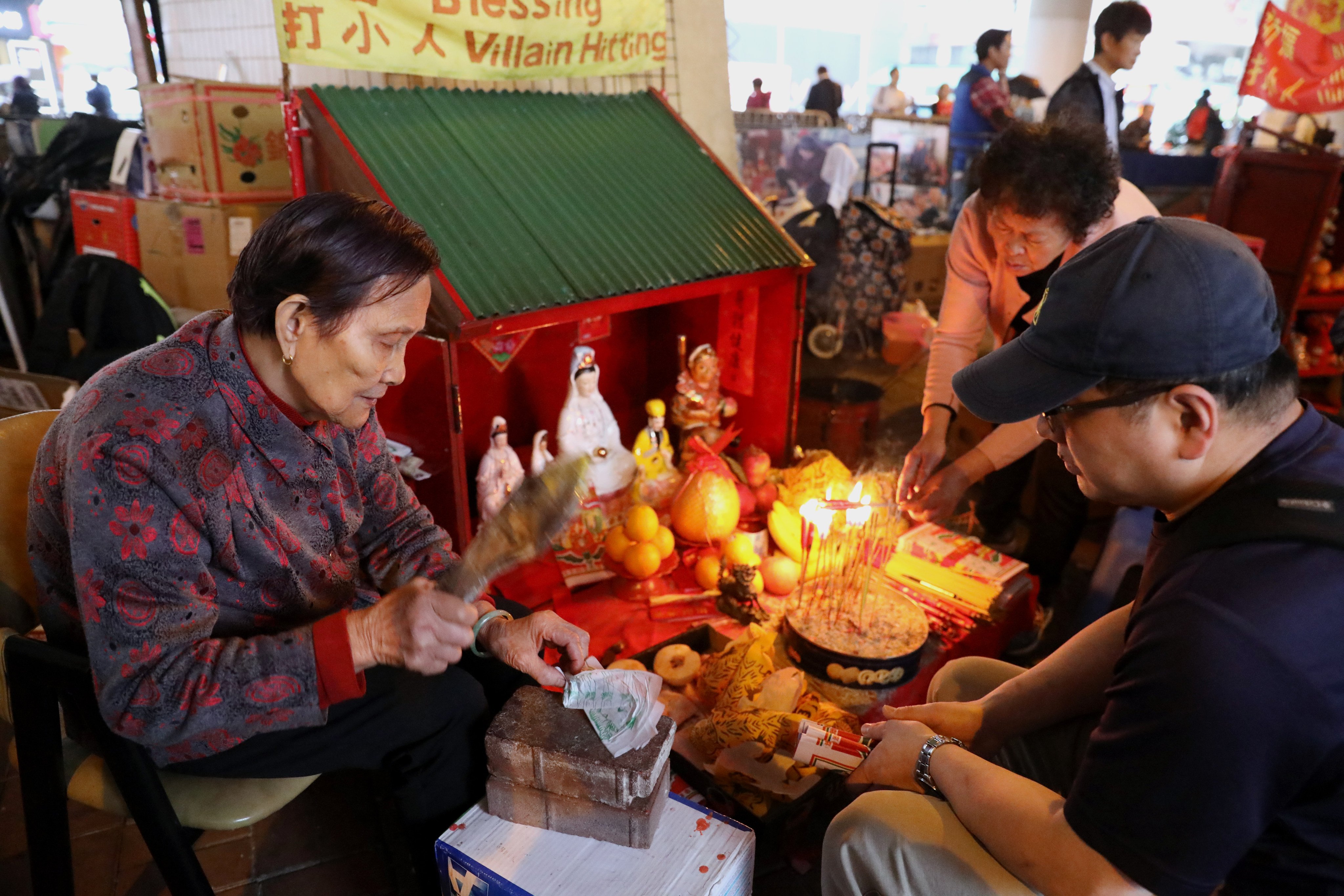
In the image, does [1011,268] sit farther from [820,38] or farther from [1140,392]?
[820,38]

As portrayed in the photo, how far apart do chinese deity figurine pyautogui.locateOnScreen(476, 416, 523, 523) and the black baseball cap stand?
1.86 meters

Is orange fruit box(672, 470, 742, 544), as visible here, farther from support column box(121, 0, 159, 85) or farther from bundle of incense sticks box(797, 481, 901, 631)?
support column box(121, 0, 159, 85)

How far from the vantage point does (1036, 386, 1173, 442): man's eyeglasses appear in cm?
115

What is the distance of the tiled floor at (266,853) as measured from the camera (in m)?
2.09

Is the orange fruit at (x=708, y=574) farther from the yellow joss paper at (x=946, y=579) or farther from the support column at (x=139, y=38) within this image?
the support column at (x=139, y=38)

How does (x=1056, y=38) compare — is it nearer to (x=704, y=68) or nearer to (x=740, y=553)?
(x=704, y=68)

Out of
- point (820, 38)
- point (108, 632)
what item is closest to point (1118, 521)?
point (108, 632)

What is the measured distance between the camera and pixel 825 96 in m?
10.8

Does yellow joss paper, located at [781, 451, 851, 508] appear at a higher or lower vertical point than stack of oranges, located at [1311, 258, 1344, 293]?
lower

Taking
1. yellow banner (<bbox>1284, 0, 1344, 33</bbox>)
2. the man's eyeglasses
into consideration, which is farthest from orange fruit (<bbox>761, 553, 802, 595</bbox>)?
yellow banner (<bbox>1284, 0, 1344, 33</bbox>)

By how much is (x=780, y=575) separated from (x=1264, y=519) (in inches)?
72.6

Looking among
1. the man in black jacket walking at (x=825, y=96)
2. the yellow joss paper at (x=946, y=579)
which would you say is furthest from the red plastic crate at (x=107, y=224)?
the man in black jacket walking at (x=825, y=96)

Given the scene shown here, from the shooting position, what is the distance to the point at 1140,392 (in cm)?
115

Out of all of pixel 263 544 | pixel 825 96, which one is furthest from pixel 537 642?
pixel 825 96
